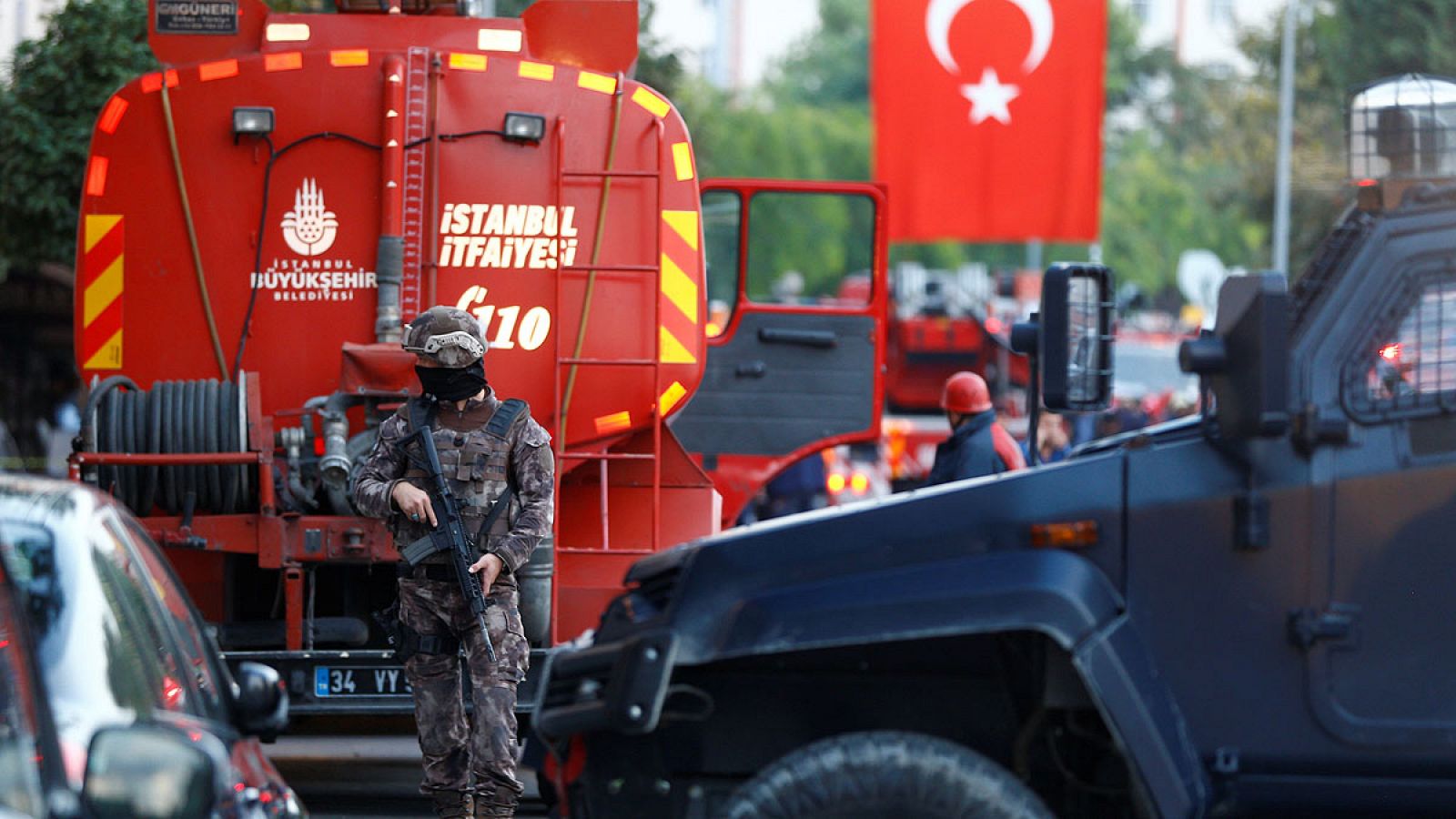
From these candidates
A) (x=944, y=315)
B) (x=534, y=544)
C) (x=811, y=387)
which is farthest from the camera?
(x=944, y=315)

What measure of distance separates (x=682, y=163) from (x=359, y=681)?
2307 mm

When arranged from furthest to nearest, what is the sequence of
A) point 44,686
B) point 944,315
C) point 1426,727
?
point 944,315, point 1426,727, point 44,686

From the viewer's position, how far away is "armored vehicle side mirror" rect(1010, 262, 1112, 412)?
4.94 meters

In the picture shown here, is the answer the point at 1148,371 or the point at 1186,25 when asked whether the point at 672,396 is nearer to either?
the point at 1148,371

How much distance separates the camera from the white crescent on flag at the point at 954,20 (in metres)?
14.3

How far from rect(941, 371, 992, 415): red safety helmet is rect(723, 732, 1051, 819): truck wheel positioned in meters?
4.58

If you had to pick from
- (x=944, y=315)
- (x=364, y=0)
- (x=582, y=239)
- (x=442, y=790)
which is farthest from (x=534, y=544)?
Answer: (x=944, y=315)

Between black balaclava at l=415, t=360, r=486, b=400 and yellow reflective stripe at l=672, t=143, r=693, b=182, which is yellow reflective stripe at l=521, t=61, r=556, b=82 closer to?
yellow reflective stripe at l=672, t=143, r=693, b=182

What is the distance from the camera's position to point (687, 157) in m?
8.10

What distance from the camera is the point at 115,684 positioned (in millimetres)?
3740

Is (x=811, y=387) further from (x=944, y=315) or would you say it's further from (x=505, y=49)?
(x=944, y=315)

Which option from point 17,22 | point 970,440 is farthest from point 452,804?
point 17,22

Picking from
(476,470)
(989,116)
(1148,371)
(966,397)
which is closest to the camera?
(476,470)

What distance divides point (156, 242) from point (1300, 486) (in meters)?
4.83
